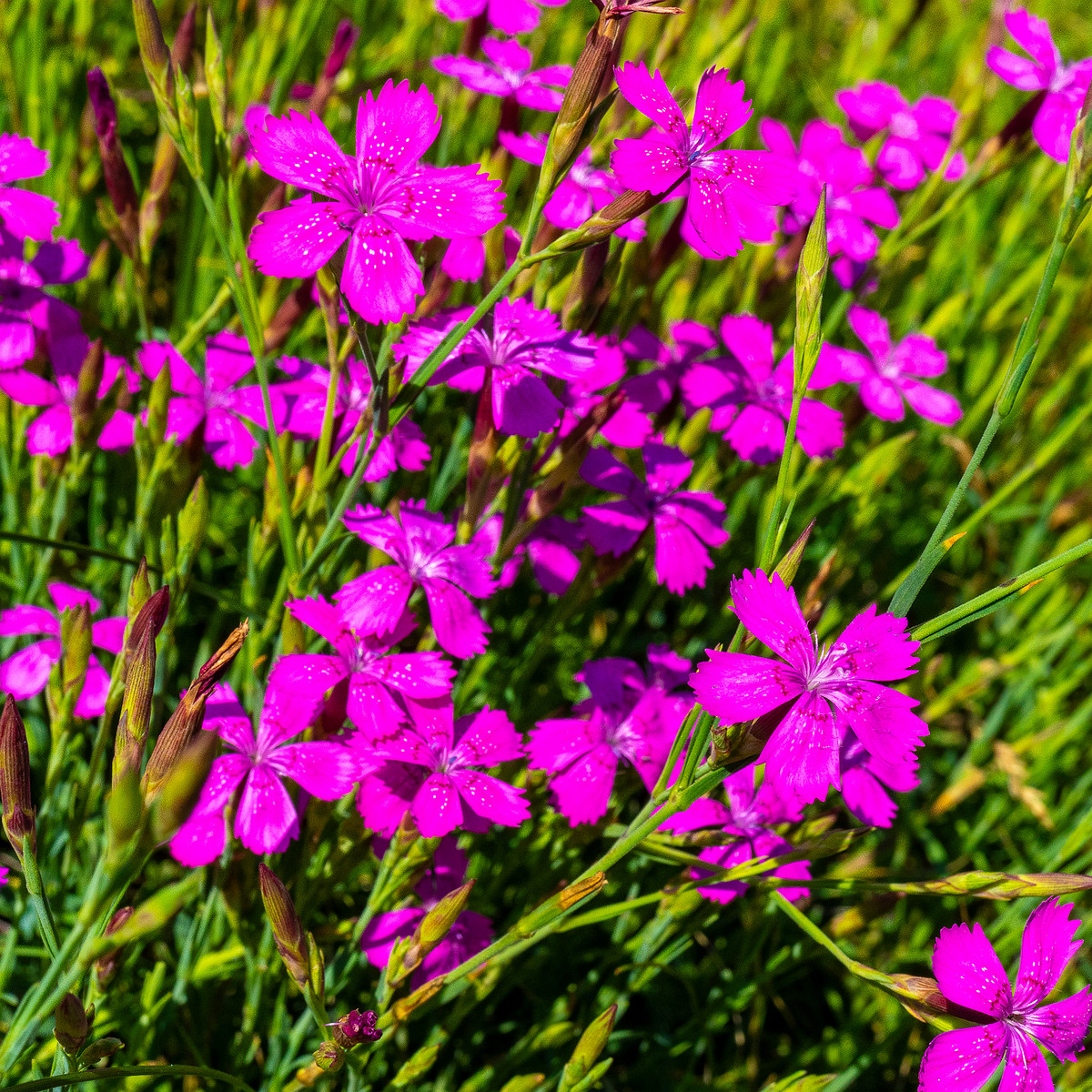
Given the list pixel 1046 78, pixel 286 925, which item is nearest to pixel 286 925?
pixel 286 925

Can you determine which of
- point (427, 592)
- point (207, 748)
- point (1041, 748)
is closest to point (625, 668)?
point (427, 592)

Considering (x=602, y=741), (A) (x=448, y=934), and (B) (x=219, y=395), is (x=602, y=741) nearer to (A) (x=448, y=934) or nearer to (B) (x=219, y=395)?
(A) (x=448, y=934)

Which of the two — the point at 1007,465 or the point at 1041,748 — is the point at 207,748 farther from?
the point at 1007,465

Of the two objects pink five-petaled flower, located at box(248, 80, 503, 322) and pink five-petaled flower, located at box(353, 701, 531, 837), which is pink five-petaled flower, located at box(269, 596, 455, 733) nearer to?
pink five-petaled flower, located at box(353, 701, 531, 837)

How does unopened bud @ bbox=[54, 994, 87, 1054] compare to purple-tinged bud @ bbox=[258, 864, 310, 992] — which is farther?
purple-tinged bud @ bbox=[258, 864, 310, 992]

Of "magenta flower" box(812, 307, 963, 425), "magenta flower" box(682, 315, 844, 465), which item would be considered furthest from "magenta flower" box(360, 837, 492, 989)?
"magenta flower" box(812, 307, 963, 425)

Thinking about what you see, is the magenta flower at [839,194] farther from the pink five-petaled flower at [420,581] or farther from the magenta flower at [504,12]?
the pink five-petaled flower at [420,581]

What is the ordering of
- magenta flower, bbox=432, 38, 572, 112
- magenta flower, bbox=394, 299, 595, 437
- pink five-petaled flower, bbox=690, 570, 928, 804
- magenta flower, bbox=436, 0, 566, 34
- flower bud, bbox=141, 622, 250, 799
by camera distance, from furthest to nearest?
magenta flower, bbox=436, 0, 566, 34, magenta flower, bbox=432, 38, 572, 112, magenta flower, bbox=394, 299, 595, 437, pink five-petaled flower, bbox=690, 570, 928, 804, flower bud, bbox=141, 622, 250, 799
